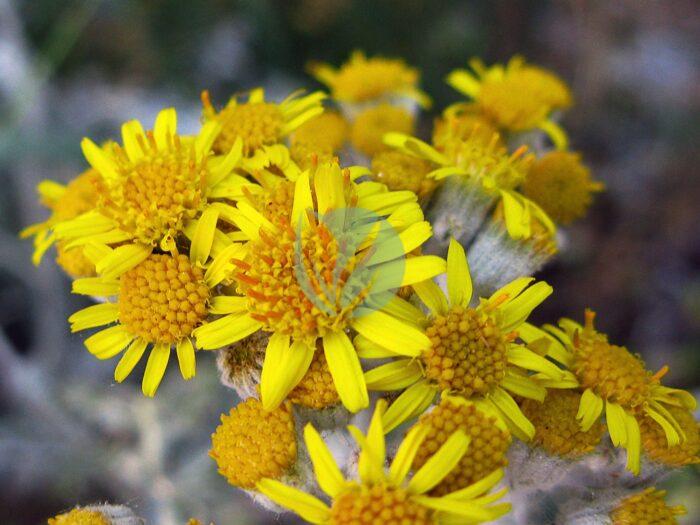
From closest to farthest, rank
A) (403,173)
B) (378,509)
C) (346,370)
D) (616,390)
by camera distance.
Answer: (378,509) → (346,370) → (616,390) → (403,173)

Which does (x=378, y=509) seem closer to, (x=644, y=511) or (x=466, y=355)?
(x=466, y=355)

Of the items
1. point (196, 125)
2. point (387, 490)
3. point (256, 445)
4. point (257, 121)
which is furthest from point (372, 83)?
point (387, 490)

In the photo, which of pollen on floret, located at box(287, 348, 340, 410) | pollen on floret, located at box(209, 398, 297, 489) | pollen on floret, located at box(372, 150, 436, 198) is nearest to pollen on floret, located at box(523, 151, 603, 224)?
pollen on floret, located at box(372, 150, 436, 198)

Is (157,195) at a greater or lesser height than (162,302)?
greater

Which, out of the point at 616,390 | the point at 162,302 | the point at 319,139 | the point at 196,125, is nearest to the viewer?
the point at 162,302

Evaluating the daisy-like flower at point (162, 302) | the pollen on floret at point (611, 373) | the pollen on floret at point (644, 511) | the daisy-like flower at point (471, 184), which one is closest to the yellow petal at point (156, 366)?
the daisy-like flower at point (162, 302)

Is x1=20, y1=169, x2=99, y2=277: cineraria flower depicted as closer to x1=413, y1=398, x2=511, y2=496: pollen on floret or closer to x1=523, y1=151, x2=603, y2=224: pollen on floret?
x1=413, y1=398, x2=511, y2=496: pollen on floret

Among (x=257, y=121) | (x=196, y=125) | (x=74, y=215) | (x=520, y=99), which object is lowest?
(x=74, y=215)

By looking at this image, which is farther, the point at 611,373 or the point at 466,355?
the point at 611,373
